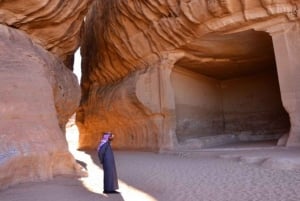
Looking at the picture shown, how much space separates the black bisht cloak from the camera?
4.28 m

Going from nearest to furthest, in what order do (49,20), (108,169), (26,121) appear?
(108,169) → (26,121) → (49,20)

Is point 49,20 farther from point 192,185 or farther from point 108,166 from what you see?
point 192,185

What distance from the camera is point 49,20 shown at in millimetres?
7406

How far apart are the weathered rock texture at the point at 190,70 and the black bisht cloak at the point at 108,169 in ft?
14.3

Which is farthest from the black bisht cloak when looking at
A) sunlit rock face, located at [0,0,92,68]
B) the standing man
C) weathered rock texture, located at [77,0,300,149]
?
weathered rock texture, located at [77,0,300,149]

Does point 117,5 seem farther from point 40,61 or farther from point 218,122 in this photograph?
point 218,122

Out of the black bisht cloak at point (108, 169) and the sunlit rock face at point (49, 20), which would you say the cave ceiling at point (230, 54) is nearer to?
the sunlit rock face at point (49, 20)

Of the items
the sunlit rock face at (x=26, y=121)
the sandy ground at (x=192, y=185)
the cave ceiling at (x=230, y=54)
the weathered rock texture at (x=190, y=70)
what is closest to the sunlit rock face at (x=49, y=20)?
the sunlit rock face at (x=26, y=121)

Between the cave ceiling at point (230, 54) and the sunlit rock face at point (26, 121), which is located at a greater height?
the cave ceiling at point (230, 54)

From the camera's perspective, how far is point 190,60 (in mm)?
10133

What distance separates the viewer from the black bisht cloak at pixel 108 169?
14.0ft

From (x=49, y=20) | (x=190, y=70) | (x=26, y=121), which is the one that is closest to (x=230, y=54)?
(x=190, y=70)

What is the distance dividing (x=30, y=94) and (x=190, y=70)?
718cm

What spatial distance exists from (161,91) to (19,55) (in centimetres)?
504
